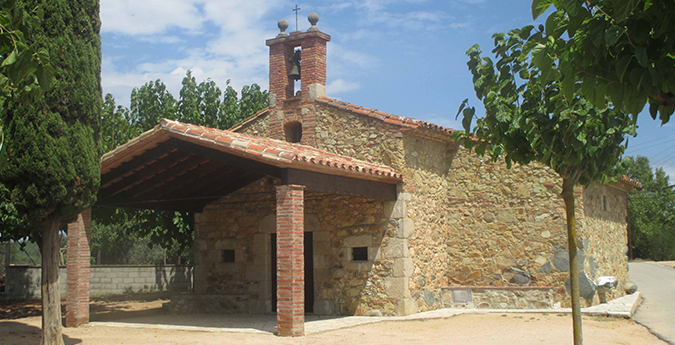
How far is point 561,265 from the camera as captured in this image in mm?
11859

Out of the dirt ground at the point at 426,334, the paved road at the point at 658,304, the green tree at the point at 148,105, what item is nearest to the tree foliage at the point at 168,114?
the green tree at the point at 148,105

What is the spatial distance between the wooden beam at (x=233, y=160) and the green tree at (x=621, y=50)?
670 cm

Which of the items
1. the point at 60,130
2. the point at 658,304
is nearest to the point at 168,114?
the point at 60,130

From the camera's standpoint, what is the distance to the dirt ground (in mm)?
8531

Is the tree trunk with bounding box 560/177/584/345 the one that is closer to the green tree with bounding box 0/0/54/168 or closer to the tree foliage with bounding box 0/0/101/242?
the green tree with bounding box 0/0/54/168

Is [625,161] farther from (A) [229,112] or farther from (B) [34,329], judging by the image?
(A) [229,112]

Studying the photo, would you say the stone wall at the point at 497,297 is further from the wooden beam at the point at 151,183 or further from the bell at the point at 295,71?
the wooden beam at the point at 151,183

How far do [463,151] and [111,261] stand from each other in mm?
31878

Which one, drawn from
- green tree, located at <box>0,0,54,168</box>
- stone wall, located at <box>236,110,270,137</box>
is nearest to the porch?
stone wall, located at <box>236,110,270,137</box>

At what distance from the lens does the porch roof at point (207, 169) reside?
9141mm

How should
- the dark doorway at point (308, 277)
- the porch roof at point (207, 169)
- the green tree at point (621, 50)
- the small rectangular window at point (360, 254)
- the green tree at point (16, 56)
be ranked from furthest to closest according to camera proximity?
the dark doorway at point (308, 277) → the small rectangular window at point (360, 254) → the porch roof at point (207, 169) → the green tree at point (16, 56) → the green tree at point (621, 50)

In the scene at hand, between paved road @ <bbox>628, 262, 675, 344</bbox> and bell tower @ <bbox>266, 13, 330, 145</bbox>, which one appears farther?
bell tower @ <bbox>266, 13, 330, 145</bbox>

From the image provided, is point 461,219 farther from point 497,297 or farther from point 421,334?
point 421,334

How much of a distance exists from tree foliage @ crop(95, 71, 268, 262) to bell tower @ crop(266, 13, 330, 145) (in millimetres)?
5133
